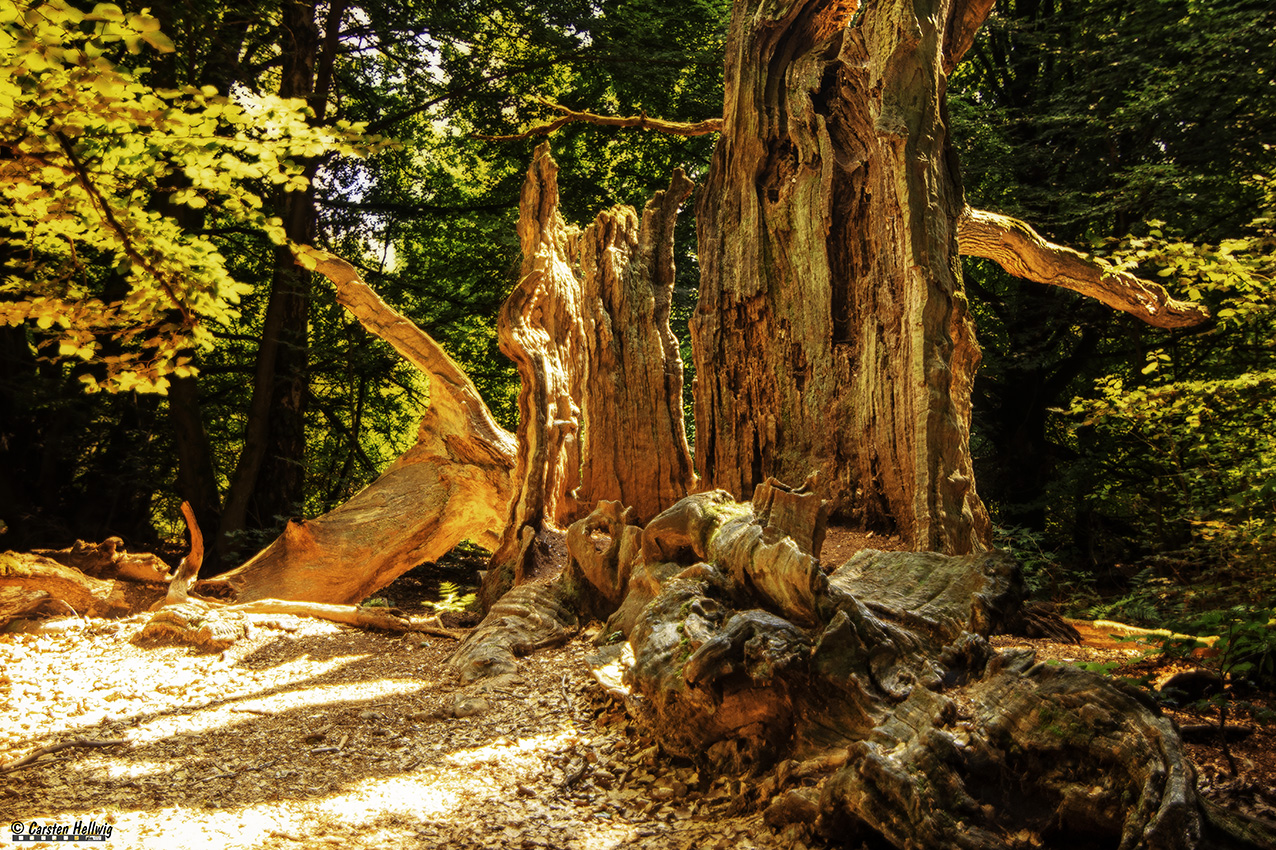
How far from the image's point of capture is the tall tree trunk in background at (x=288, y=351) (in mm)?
9703

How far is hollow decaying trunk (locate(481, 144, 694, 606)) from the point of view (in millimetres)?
6887

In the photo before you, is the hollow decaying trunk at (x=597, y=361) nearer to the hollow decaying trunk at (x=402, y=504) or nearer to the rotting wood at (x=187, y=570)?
the hollow decaying trunk at (x=402, y=504)

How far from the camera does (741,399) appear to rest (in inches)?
251

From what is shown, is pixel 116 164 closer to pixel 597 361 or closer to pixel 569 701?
pixel 569 701

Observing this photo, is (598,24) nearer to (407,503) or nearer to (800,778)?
(407,503)

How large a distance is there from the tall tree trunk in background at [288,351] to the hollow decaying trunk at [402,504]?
2367mm

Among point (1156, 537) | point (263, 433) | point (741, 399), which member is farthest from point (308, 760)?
point (1156, 537)

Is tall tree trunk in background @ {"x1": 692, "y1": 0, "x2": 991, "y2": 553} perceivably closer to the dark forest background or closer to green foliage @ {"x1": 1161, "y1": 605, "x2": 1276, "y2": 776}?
green foliage @ {"x1": 1161, "y1": 605, "x2": 1276, "y2": 776}

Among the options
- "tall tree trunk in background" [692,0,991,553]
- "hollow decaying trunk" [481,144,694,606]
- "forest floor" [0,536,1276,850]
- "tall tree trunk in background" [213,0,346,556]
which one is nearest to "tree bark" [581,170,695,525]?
"hollow decaying trunk" [481,144,694,606]

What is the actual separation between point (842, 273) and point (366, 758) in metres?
4.66

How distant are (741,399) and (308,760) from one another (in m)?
4.06

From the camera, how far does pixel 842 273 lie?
6.13 metres

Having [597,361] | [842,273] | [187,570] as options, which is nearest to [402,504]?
[187,570]

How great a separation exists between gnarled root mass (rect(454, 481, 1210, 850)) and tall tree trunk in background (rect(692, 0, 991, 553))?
1.48m
